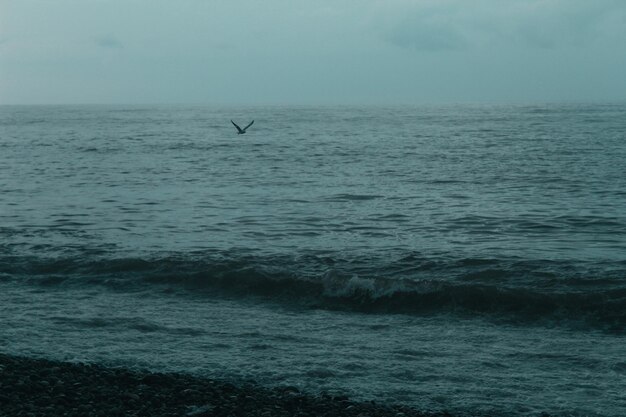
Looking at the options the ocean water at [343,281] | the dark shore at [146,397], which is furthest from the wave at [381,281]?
the dark shore at [146,397]

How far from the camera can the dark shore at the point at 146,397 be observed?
8.41 meters

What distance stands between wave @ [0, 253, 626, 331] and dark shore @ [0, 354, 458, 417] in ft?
16.6

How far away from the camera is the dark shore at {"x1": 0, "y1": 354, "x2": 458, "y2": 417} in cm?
841

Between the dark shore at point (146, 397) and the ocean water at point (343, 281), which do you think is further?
the ocean water at point (343, 281)

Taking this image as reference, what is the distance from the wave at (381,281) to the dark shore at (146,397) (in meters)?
5.07

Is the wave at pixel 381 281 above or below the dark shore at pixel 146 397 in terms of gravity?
below

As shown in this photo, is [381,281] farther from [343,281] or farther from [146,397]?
[146,397]

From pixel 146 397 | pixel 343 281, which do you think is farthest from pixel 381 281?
pixel 146 397

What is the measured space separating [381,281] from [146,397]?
7.28 m

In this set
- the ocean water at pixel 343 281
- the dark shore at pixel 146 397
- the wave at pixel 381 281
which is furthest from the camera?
the wave at pixel 381 281

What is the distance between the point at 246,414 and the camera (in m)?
8.46

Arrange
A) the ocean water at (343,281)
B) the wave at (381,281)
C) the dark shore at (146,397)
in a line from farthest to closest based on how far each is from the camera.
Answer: the wave at (381,281) → the ocean water at (343,281) → the dark shore at (146,397)

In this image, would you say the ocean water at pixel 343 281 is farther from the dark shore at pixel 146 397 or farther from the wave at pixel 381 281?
the dark shore at pixel 146 397

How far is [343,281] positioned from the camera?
1555 centimetres
